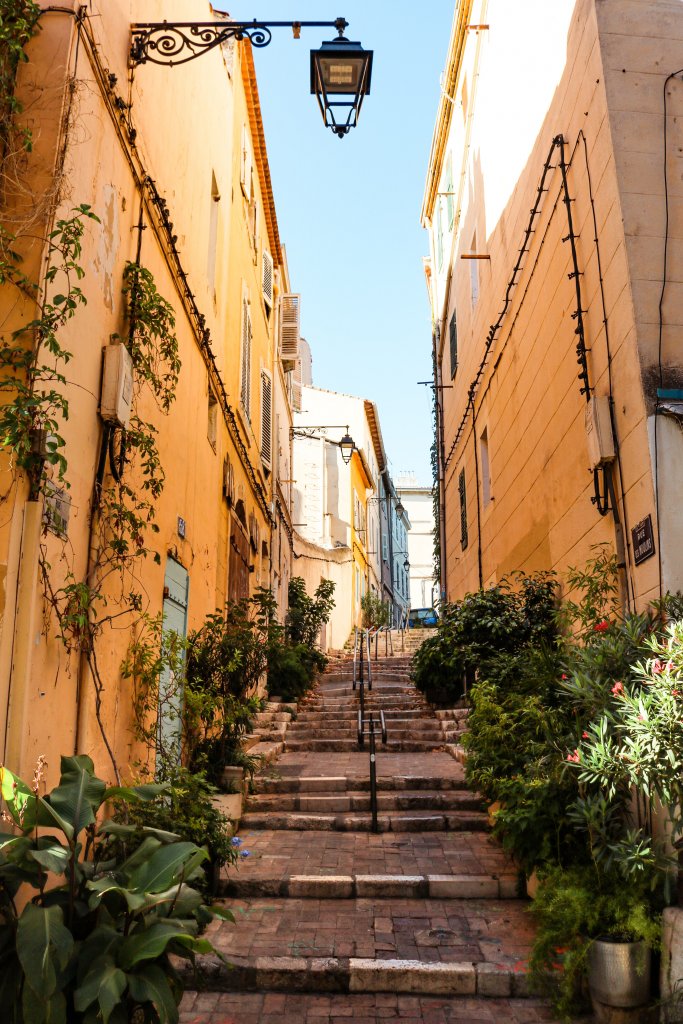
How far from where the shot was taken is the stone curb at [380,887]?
611 cm

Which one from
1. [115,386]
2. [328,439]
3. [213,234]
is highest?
[328,439]

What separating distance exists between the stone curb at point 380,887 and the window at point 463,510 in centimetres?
903

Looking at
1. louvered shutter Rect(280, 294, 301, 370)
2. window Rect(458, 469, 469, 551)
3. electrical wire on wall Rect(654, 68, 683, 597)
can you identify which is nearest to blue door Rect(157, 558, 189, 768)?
electrical wire on wall Rect(654, 68, 683, 597)

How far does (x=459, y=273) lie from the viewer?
1570 cm

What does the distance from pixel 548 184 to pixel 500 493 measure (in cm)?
423

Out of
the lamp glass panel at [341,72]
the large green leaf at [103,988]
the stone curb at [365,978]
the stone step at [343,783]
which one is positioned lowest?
the stone curb at [365,978]

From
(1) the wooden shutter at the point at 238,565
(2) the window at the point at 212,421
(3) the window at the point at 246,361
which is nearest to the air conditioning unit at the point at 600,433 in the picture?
(2) the window at the point at 212,421

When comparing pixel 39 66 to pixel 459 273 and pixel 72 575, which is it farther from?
pixel 459 273

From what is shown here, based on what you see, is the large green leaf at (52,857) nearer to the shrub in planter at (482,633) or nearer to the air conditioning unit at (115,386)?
the air conditioning unit at (115,386)

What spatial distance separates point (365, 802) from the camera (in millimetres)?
7977


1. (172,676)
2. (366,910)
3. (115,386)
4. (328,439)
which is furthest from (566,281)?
(328,439)

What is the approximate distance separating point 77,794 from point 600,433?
4646 millimetres

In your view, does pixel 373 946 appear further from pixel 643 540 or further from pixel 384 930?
pixel 643 540

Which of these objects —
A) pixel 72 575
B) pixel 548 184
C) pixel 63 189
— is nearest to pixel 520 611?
pixel 548 184
